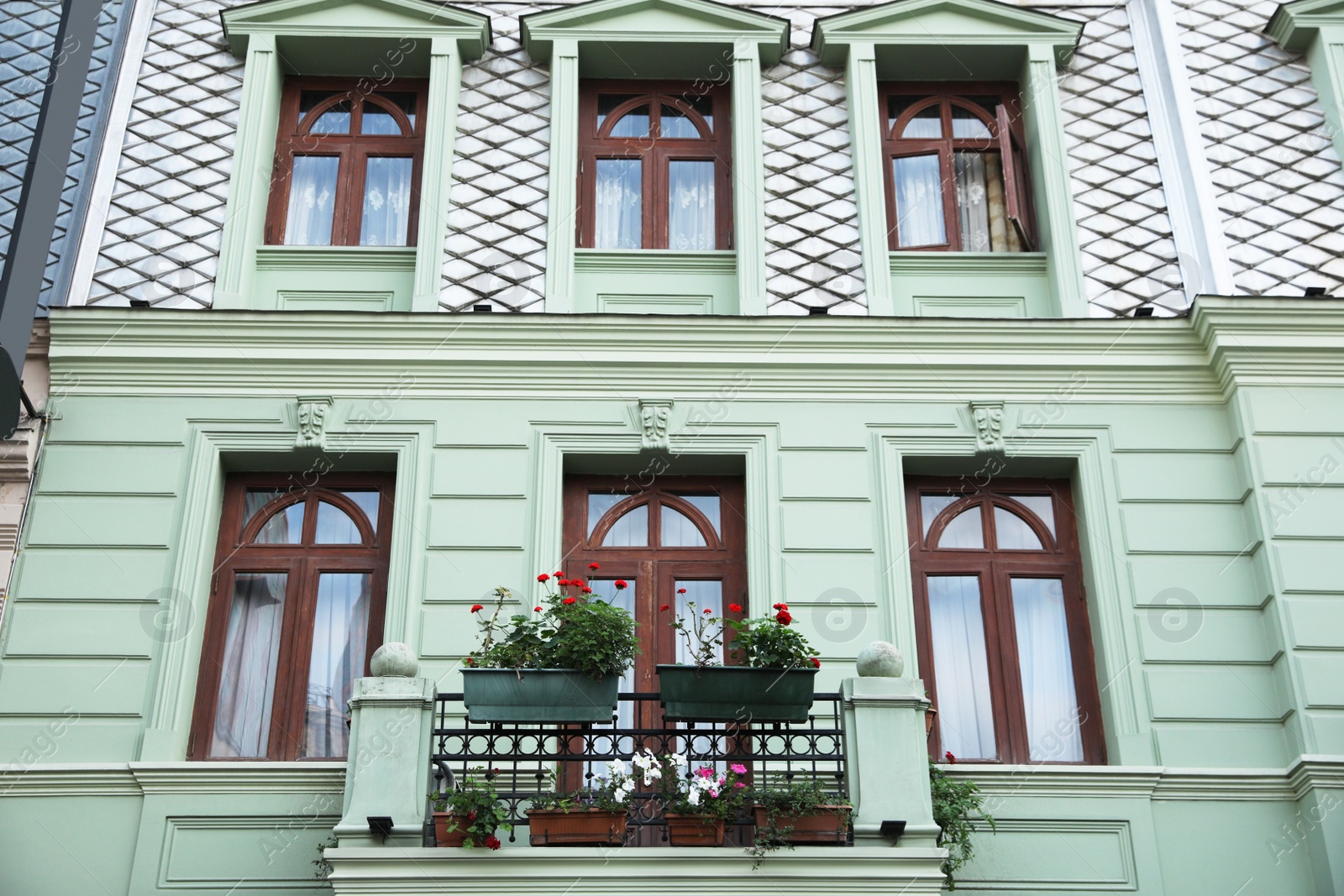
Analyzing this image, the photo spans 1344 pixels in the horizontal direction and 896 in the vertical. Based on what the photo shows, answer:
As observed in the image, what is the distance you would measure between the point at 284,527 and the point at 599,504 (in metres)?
2.60

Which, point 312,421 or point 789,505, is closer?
point 789,505

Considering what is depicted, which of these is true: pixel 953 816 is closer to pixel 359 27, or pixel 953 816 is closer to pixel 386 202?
pixel 386 202

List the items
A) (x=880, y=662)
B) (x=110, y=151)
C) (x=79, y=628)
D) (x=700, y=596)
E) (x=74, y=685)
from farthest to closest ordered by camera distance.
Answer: (x=110, y=151), (x=700, y=596), (x=79, y=628), (x=74, y=685), (x=880, y=662)

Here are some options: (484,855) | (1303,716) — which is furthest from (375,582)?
(1303,716)

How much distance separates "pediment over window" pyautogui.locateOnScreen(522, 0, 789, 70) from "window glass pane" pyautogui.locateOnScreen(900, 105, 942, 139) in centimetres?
142

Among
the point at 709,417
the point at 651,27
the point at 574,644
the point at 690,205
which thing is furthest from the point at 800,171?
the point at 574,644

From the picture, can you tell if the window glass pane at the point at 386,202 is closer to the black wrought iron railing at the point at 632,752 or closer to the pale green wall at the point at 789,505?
the pale green wall at the point at 789,505

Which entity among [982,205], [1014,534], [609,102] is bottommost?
[1014,534]

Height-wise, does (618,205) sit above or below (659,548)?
above

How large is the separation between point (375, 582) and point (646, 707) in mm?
2469

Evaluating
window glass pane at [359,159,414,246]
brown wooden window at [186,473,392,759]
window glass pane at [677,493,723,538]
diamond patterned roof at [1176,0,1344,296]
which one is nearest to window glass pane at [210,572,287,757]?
brown wooden window at [186,473,392,759]

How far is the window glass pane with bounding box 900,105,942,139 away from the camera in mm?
15703

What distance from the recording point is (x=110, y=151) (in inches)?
588

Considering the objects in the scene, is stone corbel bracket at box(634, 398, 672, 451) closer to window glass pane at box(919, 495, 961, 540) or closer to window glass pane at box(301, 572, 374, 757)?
window glass pane at box(919, 495, 961, 540)
